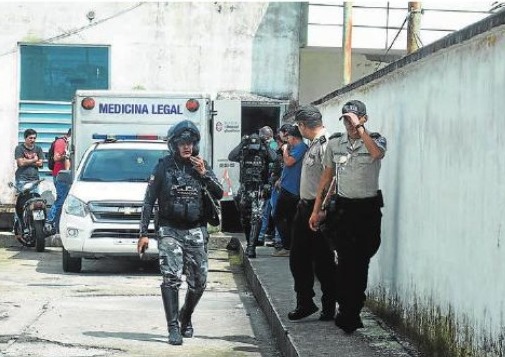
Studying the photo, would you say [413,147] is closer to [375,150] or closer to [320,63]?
[375,150]

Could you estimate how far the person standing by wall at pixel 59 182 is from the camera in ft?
44.0

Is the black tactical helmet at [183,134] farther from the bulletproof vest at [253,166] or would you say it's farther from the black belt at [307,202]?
the bulletproof vest at [253,166]

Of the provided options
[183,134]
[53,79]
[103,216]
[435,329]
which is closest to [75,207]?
[103,216]

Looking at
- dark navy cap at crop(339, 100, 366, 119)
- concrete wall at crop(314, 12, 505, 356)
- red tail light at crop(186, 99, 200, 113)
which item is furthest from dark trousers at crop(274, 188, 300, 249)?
red tail light at crop(186, 99, 200, 113)

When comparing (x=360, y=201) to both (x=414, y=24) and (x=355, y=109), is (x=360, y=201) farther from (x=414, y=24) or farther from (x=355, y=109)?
(x=414, y=24)

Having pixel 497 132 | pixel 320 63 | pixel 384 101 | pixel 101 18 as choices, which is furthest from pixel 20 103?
pixel 497 132

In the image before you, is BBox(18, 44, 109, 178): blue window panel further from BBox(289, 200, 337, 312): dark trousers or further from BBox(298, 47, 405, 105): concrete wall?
BBox(289, 200, 337, 312): dark trousers

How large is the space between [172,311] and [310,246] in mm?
1236

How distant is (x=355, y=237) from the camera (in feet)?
24.1

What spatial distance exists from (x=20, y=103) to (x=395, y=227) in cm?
1596

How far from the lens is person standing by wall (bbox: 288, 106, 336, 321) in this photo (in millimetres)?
8172

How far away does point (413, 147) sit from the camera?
7328mm

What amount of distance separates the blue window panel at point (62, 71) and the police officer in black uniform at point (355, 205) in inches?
625

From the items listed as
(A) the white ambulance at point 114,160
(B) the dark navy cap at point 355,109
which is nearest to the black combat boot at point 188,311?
(B) the dark navy cap at point 355,109
